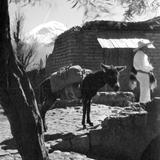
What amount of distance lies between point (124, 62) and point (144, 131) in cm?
961

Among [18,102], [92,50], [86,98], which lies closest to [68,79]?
[86,98]

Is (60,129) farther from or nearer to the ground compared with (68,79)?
nearer to the ground

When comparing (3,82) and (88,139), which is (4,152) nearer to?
(88,139)

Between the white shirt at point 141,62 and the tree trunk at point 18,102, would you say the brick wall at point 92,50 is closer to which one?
the white shirt at point 141,62

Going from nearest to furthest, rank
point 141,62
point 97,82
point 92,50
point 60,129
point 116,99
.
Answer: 1. point 60,129
2. point 97,82
3. point 141,62
4. point 116,99
5. point 92,50

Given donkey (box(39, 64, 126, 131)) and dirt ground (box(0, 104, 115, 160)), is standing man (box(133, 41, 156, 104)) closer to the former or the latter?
donkey (box(39, 64, 126, 131))

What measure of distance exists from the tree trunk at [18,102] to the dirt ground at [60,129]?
249 cm

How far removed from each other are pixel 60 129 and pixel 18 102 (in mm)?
4987

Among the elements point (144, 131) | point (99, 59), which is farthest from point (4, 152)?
point (99, 59)

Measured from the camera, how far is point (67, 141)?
326 inches

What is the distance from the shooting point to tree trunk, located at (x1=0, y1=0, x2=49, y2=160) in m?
4.71

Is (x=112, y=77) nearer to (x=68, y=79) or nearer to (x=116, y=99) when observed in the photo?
(x=68, y=79)

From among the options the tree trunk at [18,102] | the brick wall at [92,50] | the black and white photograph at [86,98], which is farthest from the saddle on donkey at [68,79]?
the brick wall at [92,50]

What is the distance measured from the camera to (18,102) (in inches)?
192
